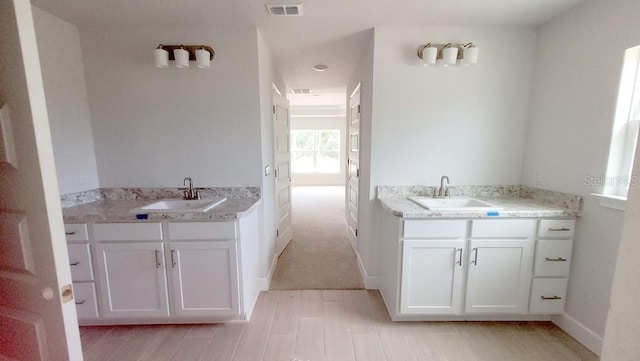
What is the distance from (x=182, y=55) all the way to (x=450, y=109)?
7.82 ft

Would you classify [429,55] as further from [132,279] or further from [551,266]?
[132,279]

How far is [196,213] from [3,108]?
48.6 inches

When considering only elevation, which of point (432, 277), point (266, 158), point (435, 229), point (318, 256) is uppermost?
point (266, 158)

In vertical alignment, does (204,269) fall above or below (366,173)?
below

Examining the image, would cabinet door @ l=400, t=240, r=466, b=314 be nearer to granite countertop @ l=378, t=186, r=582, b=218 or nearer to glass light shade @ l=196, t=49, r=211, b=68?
granite countertop @ l=378, t=186, r=582, b=218

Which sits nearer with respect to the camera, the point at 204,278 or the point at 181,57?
the point at 204,278

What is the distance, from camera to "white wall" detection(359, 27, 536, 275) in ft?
7.52

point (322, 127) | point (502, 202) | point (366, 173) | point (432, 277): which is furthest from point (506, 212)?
point (322, 127)

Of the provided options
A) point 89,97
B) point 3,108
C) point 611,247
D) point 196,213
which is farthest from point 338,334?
point 89,97

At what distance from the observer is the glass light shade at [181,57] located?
211 cm

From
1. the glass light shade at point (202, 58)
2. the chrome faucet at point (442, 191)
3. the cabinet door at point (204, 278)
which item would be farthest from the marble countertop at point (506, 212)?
the glass light shade at point (202, 58)

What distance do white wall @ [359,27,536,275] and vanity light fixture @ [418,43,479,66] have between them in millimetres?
118

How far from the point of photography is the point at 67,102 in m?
2.18

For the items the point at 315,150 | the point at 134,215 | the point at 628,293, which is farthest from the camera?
the point at 315,150
